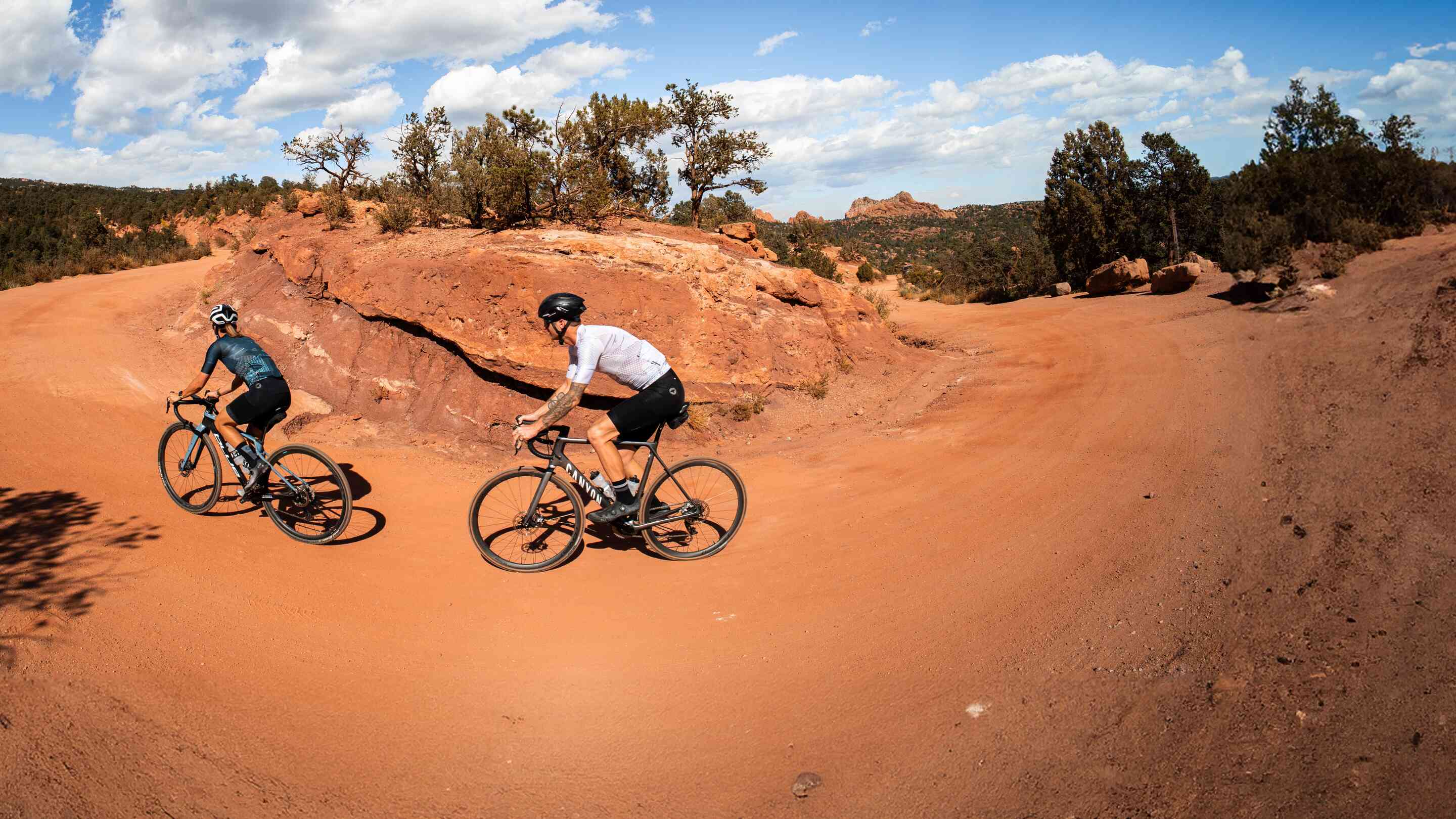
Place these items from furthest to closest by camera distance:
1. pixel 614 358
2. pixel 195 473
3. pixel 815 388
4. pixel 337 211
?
pixel 337 211 → pixel 815 388 → pixel 195 473 → pixel 614 358

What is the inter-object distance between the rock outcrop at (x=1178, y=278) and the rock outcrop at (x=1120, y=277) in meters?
2.35

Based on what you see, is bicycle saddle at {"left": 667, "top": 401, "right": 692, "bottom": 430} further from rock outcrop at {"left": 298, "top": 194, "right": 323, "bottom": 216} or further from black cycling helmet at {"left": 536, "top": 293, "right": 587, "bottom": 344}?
rock outcrop at {"left": 298, "top": 194, "right": 323, "bottom": 216}

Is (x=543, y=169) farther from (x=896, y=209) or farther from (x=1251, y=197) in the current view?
(x=896, y=209)

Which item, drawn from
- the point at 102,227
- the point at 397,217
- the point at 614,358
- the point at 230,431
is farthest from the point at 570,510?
the point at 102,227

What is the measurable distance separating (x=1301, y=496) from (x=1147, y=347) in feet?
24.0

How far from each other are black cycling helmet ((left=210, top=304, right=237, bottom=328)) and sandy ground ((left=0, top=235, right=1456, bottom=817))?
5.51 feet

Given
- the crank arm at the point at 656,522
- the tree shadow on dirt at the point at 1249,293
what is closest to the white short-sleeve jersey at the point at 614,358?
the crank arm at the point at 656,522

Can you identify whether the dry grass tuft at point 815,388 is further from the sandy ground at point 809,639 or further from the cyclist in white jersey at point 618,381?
the cyclist in white jersey at point 618,381

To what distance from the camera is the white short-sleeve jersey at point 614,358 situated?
5168 mm

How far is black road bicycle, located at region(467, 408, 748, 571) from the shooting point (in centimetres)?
548

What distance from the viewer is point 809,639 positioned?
178 inches

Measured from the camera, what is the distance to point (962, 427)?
29.9ft

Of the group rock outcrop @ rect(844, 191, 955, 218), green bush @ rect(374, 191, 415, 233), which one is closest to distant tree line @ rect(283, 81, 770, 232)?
green bush @ rect(374, 191, 415, 233)

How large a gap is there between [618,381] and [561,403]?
47cm
